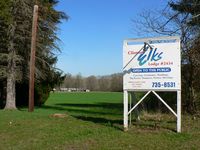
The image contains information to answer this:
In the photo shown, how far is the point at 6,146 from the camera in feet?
39.0

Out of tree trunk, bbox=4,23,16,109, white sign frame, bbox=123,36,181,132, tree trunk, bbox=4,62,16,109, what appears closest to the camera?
white sign frame, bbox=123,36,181,132

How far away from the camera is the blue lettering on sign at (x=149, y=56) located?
1261 centimetres

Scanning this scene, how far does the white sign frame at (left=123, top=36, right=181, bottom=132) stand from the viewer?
12.4m

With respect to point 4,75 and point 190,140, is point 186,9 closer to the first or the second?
point 190,140

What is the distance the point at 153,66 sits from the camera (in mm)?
12688

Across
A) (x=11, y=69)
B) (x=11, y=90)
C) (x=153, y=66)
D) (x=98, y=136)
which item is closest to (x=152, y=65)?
(x=153, y=66)

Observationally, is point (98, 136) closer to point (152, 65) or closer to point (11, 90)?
point (152, 65)

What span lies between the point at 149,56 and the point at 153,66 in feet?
1.02

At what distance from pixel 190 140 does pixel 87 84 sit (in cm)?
13382

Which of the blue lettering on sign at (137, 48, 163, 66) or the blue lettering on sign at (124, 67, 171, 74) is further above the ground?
the blue lettering on sign at (137, 48, 163, 66)

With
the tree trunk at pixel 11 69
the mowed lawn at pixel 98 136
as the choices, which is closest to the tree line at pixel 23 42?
the tree trunk at pixel 11 69

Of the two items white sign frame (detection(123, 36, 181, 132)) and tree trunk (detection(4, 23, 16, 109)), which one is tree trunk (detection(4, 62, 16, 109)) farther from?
white sign frame (detection(123, 36, 181, 132))

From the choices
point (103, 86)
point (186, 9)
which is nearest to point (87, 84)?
point (103, 86)

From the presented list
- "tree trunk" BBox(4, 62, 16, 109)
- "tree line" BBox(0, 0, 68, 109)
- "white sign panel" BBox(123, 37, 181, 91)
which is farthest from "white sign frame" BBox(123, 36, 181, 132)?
"tree trunk" BBox(4, 62, 16, 109)
